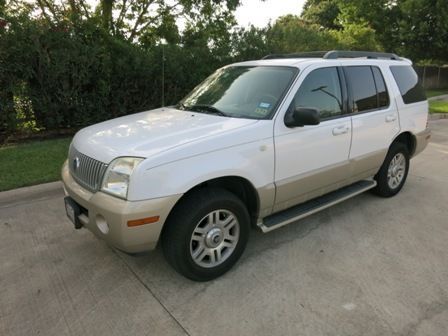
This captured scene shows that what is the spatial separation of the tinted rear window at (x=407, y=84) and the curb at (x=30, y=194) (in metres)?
4.81

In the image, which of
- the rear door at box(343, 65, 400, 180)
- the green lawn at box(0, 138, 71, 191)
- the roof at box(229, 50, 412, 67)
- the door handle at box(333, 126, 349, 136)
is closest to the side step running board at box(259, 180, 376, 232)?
the rear door at box(343, 65, 400, 180)

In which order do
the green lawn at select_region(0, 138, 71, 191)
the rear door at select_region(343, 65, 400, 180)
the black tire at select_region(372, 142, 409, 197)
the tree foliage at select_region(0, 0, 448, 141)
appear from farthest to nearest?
the tree foliage at select_region(0, 0, 448, 141) < the green lawn at select_region(0, 138, 71, 191) < the black tire at select_region(372, 142, 409, 197) < the rear door at select_region(343, 65, 400, 180)

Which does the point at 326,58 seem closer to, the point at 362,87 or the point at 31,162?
the point at 362,87

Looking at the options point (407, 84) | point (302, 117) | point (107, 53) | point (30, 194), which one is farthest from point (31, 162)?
point (407, 84)

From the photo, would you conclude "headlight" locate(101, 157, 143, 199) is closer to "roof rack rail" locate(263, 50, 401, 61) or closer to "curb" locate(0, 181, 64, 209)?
"roof rack rail" locate(263, 50, 401, 61)

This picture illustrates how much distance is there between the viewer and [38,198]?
4.97m

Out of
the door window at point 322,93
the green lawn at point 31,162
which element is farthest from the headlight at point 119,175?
the green lawn at point 31,162

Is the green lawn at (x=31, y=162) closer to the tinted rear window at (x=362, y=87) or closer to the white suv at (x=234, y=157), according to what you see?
the white suv at (x=234, y=157)

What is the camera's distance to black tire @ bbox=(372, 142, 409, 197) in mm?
4777

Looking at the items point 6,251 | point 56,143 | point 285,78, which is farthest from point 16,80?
point 285,78

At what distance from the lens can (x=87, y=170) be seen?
3.04 meters

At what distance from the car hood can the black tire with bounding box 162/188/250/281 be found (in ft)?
1.57

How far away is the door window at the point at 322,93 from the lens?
3.61 m

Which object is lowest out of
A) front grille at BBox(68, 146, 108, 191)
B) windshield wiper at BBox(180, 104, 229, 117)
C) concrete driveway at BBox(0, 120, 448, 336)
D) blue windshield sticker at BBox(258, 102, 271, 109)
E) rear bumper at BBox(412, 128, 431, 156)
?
concrete driveway at BBox(0, 120, 448, 336)
